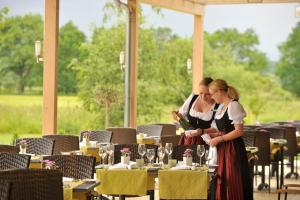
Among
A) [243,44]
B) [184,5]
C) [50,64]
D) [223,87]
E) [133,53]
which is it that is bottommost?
[223,87]

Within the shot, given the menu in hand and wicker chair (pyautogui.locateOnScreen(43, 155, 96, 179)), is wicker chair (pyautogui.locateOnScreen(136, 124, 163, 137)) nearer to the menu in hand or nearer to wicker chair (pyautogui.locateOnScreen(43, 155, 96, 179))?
the menu in hand

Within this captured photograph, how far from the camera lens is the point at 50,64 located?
1301cm

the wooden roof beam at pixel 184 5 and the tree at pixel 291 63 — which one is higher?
the wooden roof beam at pixel 184 5

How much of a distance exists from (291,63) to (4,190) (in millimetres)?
18751

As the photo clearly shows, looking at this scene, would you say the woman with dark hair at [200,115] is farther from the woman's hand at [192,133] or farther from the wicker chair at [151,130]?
the wicker chair at [151,130]

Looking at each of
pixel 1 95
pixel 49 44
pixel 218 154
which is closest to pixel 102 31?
pixel 1 95

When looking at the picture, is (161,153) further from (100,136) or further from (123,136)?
(123,136)

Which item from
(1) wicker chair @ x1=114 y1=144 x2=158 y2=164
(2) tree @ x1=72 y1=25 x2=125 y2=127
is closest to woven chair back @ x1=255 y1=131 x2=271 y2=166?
(1) wicker chair @ x1=114 y1=144 x2=158 y2=164

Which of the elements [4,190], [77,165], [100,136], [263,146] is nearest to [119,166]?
[77,165]

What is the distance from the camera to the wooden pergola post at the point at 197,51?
19031 mm

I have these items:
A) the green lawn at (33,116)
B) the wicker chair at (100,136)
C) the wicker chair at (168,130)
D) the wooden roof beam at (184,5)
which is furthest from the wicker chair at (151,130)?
the green lawn at (33,116)

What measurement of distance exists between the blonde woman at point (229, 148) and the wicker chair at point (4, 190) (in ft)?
12.9

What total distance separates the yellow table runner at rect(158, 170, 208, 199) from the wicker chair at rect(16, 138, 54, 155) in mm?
2031

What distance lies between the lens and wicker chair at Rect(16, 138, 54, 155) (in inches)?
390
